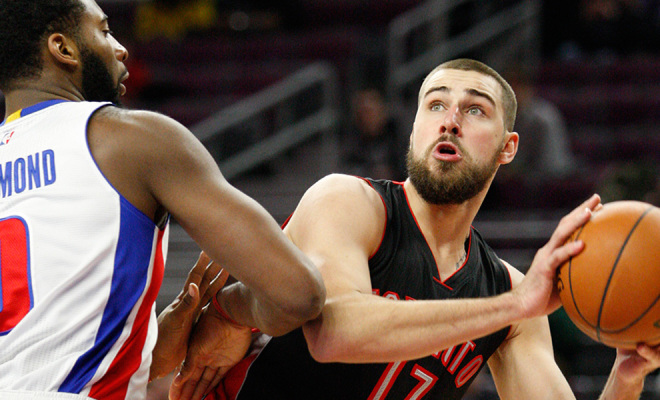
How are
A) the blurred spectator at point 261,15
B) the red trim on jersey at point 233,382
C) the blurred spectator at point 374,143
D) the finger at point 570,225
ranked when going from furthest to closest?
the blurred spectator at point 261,15
the blurred spectator at point 374,143
the red trim on jersey at point 233,382
the finger at point 570,225

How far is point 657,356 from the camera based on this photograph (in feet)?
9.02

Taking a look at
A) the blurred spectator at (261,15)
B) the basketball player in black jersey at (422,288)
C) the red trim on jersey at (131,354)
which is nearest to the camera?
the red trim on jersey at (131,354)

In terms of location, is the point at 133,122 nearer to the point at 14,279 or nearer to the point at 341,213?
the point at 14,279

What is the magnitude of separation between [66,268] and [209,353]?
1106mm

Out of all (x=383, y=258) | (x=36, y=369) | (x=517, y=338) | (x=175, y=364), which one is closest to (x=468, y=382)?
(x=517, y=338)

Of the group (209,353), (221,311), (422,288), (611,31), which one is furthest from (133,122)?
(611,31)

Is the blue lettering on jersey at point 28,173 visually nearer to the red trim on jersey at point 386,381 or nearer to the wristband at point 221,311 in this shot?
the wristband at point 221,311

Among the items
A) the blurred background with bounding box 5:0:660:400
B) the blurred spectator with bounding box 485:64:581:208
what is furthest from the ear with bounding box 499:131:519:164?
the blurred spectator with bounding box 485:64:581:208

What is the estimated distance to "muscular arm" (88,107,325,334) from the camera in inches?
90.3

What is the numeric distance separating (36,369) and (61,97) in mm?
830

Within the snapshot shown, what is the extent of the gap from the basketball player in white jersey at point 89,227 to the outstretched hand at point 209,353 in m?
0.68

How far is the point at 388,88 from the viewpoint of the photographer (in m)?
9.21

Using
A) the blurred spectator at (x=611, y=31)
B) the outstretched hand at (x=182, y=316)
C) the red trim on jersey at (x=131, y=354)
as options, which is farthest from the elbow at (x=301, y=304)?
the blurred spectator at (x=611, y=31)

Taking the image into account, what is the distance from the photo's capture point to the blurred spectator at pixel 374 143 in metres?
7.86
